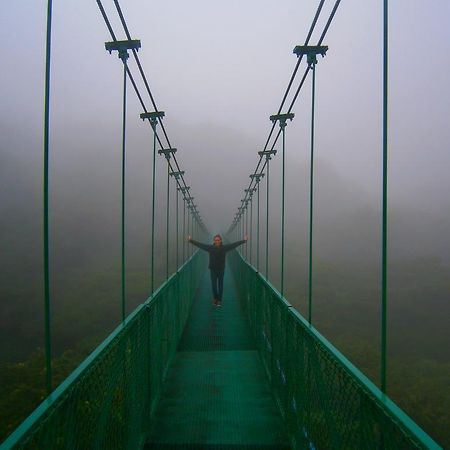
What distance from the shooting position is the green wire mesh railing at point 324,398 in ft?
4.77

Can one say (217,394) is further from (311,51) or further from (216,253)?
(216,253)

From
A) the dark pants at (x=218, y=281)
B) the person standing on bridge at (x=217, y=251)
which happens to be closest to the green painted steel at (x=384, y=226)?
the person standing on bridge at (x=217, y=251)

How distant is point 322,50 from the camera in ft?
12.5

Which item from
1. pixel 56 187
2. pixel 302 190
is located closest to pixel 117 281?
pixel 56 187

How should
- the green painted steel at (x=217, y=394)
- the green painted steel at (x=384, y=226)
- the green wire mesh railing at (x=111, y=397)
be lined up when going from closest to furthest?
the green wire mesh railing at (x=111, y=397)
the green painted steel at (x=217, y=394)
the green painted steel at (x=384, y=226)

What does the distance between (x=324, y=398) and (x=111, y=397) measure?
865mm

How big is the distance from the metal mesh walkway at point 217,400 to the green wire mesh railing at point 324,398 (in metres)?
0.17

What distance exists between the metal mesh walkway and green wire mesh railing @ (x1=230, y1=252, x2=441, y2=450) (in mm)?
166

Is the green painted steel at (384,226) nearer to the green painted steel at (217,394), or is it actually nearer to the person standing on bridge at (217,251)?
the green painted steel at (217,394)

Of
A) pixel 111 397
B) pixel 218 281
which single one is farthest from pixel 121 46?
pixel 218 281

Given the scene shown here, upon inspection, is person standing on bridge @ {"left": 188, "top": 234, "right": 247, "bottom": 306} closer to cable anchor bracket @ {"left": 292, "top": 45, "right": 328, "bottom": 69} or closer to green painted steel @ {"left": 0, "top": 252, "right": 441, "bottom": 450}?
green painted steel @ {"left": 0, "top": 252, "right": 441, "bottom": 450}

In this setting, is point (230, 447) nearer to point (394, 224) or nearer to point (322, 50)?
point (322, 50)

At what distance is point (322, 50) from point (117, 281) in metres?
40.0

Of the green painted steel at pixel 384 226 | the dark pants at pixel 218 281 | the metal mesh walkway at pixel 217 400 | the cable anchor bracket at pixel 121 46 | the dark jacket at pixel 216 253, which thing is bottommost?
the metal mesh walkway at pixel 217 400
